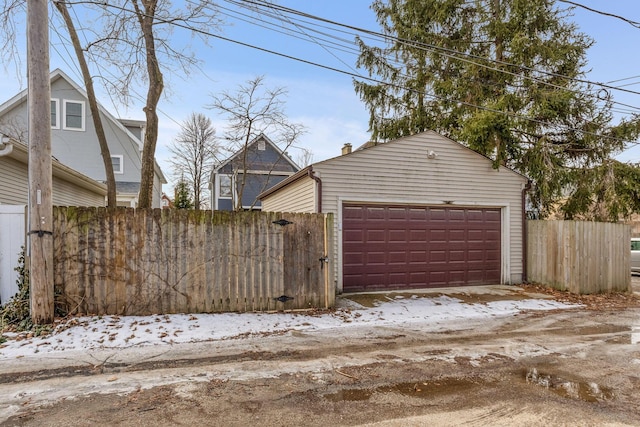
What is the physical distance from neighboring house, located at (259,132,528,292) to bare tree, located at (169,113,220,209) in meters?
16.3

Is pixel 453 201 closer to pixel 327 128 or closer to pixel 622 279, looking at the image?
pixel 622 279

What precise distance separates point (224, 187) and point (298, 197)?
14783 millimetres

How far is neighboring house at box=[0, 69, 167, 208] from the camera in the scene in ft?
53.9

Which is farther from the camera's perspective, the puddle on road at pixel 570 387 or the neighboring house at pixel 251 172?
the neighboring house at pixel 251 172

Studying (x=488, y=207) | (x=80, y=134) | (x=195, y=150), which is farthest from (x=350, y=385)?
(x=195, y=150)

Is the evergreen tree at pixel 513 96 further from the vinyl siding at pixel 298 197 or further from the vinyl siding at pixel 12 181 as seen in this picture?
the vinyl siding at pixel 12 181

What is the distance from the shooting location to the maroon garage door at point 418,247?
347 inches

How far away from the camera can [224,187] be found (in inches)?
922

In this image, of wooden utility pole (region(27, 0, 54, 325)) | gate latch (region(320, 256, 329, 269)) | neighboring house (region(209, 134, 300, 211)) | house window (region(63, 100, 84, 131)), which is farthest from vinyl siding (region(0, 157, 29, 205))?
neighboring house (region(209, 134, 300, 211))

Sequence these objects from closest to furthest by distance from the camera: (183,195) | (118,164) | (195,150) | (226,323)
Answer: (226,323)
(118,164)
(195,150)
(183,195)

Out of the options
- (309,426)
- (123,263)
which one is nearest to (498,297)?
(309,426)

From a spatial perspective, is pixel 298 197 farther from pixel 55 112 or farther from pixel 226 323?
pixel 55 112

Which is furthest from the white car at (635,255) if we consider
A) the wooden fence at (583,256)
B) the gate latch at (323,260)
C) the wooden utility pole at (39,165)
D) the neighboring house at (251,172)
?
the wooden utility pole at (39,165)

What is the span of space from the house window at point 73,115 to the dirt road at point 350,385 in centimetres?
1726
